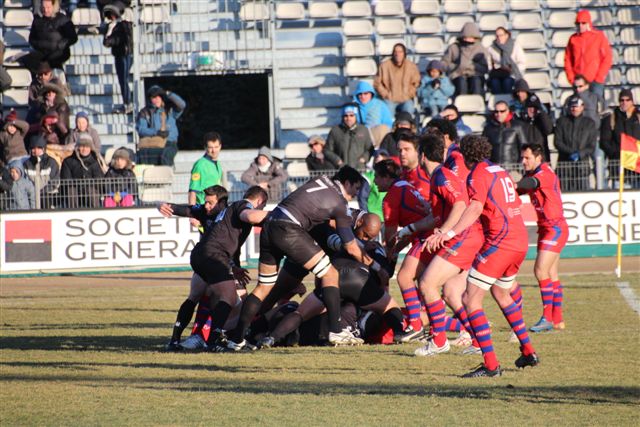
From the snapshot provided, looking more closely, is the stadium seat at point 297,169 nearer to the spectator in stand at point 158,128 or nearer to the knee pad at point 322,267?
the spectator in stand at point 158,128

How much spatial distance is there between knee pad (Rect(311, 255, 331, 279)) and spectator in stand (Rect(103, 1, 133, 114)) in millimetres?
13780

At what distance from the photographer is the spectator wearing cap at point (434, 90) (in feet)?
77.5

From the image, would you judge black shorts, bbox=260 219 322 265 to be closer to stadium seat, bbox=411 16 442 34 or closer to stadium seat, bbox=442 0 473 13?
stadium seat, bbox=411 16 442 34

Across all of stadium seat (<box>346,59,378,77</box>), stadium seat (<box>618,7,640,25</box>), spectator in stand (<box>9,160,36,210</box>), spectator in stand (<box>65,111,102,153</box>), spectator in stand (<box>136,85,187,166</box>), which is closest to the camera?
spectator in stand (<box>9,160,36,210</box>)

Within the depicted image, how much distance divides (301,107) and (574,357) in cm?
1603

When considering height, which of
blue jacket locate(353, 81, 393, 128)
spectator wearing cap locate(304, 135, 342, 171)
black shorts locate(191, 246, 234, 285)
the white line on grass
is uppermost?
blue jacket locate(353, 81, 393, 128)

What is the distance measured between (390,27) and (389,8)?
1.45ft

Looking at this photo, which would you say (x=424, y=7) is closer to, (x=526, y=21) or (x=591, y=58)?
(x=526, y=21)

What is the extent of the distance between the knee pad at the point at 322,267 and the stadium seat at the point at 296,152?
40.4ft

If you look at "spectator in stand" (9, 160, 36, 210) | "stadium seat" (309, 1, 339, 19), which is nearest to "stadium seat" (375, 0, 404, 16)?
"stadium seat" (309, 1, 339, 19)

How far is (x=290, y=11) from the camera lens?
86.4ft

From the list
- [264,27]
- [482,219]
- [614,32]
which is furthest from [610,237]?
[482,219]

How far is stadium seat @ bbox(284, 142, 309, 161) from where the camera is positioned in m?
23.6

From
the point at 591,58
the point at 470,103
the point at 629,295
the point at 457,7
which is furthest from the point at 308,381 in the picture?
the point at 457,7
